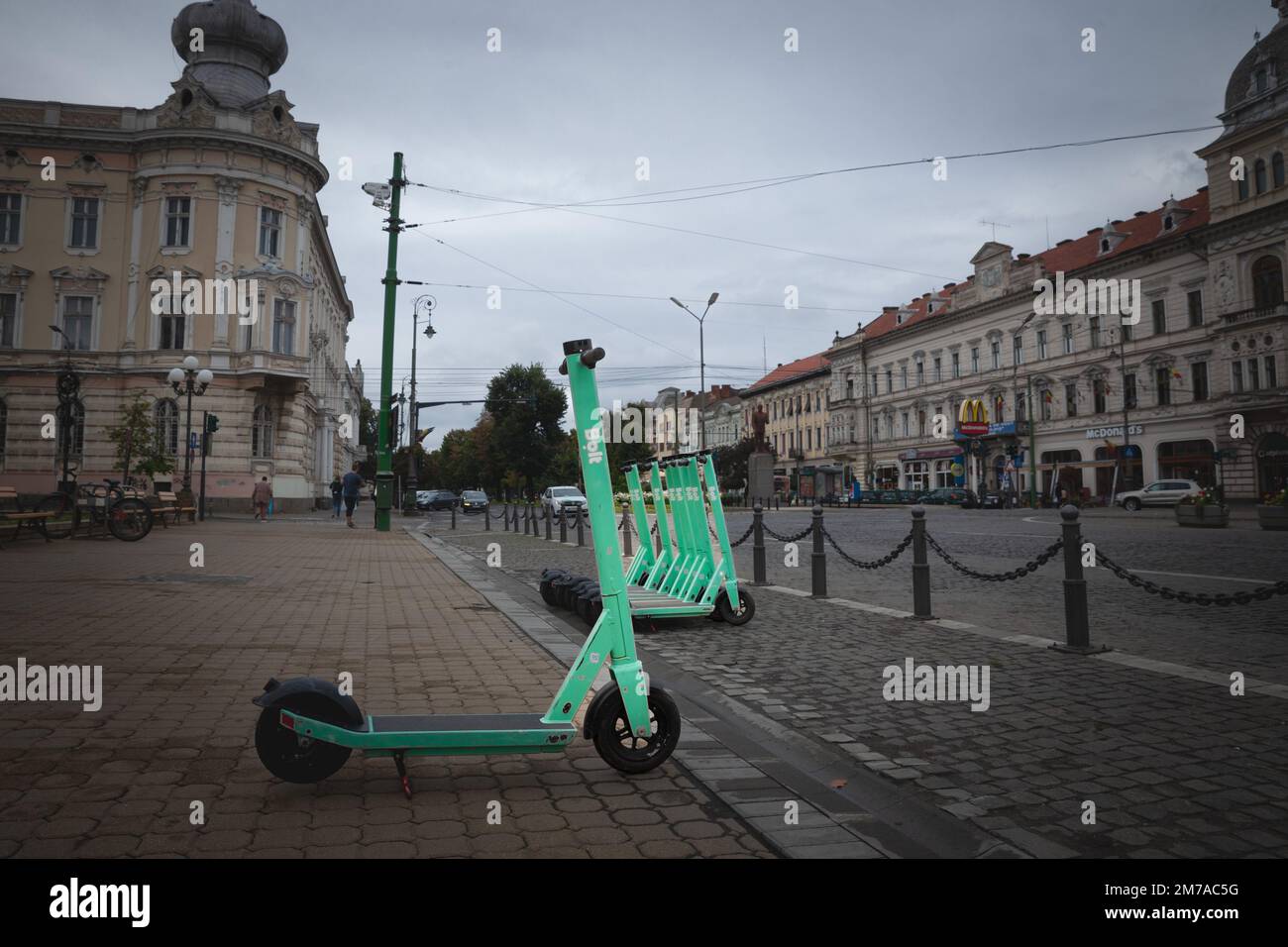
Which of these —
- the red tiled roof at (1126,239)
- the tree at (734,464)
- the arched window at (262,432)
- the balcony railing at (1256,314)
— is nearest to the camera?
the arched window at (262,432)

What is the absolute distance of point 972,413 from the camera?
54.2 meters

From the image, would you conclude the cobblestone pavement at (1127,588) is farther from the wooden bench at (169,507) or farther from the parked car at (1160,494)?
the parked car at (1160,494)

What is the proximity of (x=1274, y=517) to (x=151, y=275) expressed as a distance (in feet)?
132

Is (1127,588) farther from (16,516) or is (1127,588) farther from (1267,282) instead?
(1267,282)

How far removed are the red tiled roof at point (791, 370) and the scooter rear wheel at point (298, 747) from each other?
7893cm

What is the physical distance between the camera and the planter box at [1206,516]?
22125mm

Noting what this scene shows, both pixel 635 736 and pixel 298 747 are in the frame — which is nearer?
pixel 298 747

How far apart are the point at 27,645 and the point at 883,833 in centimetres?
596

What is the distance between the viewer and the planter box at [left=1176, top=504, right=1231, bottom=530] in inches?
871
